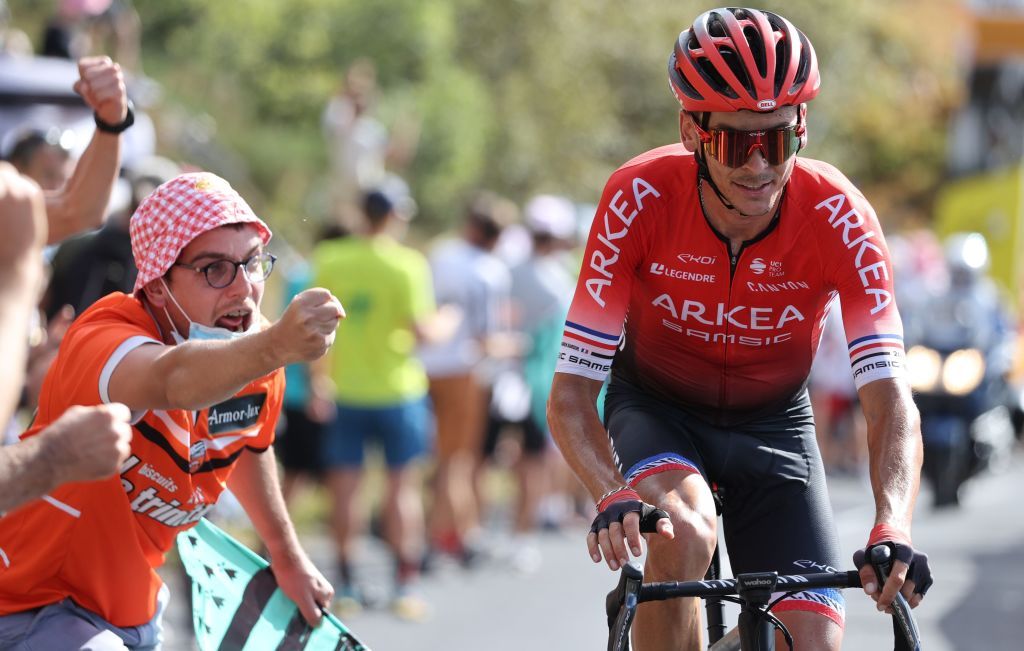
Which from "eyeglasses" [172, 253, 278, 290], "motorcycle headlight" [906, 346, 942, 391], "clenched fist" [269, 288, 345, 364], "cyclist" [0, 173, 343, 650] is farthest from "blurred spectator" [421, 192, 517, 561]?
"clenched fist" [269, 288, 345, 364]

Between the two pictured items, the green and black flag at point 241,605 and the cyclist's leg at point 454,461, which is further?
the cyclist's leg at point 454,461

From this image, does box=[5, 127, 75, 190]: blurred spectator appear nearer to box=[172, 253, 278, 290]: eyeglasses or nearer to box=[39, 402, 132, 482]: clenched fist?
box=[172, 253, 278, 290]: eyeglasses

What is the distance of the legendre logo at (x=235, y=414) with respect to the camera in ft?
14.1

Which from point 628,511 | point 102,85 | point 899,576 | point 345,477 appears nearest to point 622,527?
point 628,511

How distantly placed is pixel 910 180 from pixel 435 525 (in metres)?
41.1

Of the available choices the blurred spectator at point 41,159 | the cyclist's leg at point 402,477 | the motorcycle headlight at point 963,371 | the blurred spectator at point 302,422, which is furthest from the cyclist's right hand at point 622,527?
the motorcycle headlight at point 963,371

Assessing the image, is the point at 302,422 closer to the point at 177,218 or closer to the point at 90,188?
the point at 90,188

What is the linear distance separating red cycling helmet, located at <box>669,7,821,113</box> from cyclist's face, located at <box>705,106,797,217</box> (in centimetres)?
3

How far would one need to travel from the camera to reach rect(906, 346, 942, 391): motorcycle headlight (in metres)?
15.2

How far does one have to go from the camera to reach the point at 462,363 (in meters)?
11.8

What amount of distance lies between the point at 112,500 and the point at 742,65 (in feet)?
6.80

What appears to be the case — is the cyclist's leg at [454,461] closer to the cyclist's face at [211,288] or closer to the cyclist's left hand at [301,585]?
the cyclist's left hand at [301,585]

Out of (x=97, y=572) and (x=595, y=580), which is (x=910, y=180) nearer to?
(x=595, y=580)

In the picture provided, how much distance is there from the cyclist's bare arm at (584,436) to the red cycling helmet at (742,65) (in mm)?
862
